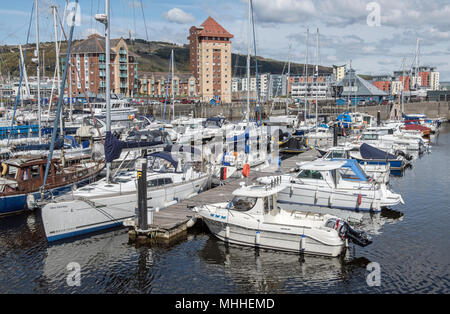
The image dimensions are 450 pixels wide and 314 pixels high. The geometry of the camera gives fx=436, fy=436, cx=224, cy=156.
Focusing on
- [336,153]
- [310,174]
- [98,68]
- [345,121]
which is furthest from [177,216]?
[98,68]

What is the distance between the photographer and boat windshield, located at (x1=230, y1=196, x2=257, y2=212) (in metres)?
18.2

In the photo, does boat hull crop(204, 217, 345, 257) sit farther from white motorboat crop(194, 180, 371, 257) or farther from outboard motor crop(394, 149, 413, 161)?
outboard motor crop(394, 149, 413, 161)

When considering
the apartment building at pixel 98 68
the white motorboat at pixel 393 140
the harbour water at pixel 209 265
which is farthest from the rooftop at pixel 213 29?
the harbour water at pixel 209 265

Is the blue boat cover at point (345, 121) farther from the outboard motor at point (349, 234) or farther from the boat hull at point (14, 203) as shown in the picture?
the boat hull at point (14, 203)

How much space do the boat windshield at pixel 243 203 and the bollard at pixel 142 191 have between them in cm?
372

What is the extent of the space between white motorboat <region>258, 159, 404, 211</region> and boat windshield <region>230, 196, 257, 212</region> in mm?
4598

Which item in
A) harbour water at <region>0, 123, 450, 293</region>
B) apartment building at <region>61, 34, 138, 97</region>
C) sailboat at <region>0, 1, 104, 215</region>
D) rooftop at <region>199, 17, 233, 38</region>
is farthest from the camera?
rooftop at <region>199, 17, 233, 38</region>

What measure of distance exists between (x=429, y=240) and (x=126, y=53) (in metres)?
107

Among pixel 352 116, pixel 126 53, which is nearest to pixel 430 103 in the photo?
pixel 352 116

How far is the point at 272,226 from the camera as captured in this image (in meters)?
17.5

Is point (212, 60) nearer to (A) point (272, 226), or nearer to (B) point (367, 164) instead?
(B) point (367, 164)

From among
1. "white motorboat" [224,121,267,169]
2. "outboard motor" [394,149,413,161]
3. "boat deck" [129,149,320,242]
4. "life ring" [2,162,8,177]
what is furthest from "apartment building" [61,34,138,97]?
"boat deck" [129,149,320,242]

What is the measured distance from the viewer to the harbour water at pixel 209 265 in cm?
1504
